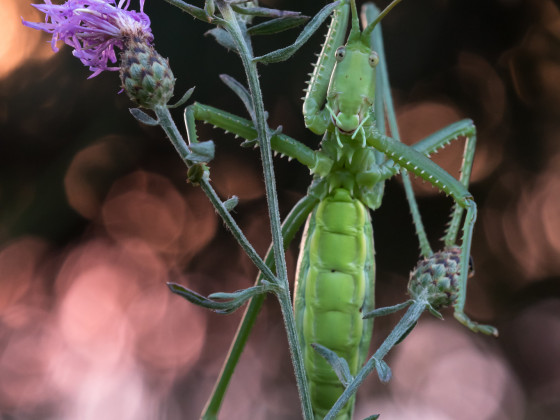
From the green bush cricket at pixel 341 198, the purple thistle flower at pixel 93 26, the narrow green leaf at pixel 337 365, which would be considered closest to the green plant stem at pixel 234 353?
the green bush cricket at pixel 341 198

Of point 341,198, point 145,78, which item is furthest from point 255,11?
point 341,198

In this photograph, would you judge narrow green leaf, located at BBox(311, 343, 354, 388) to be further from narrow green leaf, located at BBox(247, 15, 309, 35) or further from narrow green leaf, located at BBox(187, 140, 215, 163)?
narrow green leaf, located at BBox(247, 15, 309, 35)

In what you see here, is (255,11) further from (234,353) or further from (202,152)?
(234,353)

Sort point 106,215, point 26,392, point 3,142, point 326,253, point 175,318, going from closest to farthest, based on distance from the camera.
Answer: point 326,253, point 3,142, point 106,215, point 26,392, point 175,318

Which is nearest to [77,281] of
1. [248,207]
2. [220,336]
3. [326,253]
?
[220,336]

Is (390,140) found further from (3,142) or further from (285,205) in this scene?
(3,142)

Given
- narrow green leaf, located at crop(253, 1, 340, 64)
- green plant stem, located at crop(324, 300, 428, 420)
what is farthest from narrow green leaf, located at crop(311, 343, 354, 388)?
narrow green leaf, located at crop(253, 1, 340, 64)
